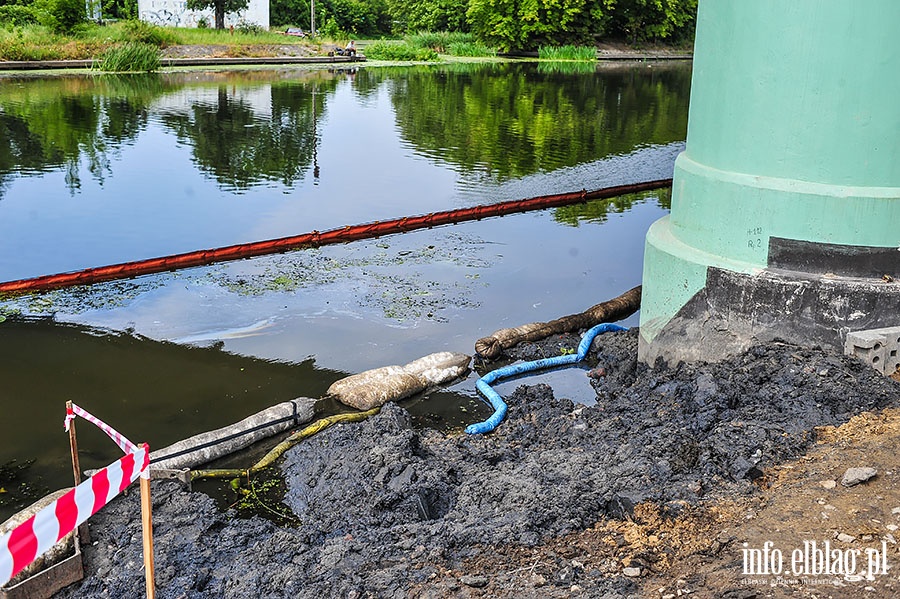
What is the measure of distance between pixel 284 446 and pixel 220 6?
50342 mm

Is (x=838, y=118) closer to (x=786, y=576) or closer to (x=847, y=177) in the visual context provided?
(x=847, y=177)

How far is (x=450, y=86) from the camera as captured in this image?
3456cm

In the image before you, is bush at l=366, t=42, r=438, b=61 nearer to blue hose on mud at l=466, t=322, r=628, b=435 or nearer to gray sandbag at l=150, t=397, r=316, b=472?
blue hose on mud at l=466, t=322, r=628, b=435

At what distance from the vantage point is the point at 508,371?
812cm

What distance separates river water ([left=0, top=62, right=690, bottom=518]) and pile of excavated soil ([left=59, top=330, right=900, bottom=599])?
1219 millimetres

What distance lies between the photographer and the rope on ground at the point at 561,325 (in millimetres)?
8578

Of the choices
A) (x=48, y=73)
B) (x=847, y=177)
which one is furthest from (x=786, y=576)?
(x=48, y=73)

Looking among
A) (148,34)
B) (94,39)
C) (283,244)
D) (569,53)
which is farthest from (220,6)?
(283,244)

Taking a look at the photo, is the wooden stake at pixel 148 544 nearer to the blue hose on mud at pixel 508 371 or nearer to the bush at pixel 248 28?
the blue hose on mud at pixel 508 371

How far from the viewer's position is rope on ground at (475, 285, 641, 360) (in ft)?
28.1

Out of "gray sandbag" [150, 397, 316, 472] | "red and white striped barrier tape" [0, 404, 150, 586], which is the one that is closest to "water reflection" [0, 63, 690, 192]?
"gray sandbag" [150, 397, 316, 472]

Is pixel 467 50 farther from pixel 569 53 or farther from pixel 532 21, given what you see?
pixel 569 53

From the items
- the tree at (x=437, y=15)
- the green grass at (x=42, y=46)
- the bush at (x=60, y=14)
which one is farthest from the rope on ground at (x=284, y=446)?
the tree at (x=437, y=15)

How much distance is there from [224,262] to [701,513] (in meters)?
7.63
